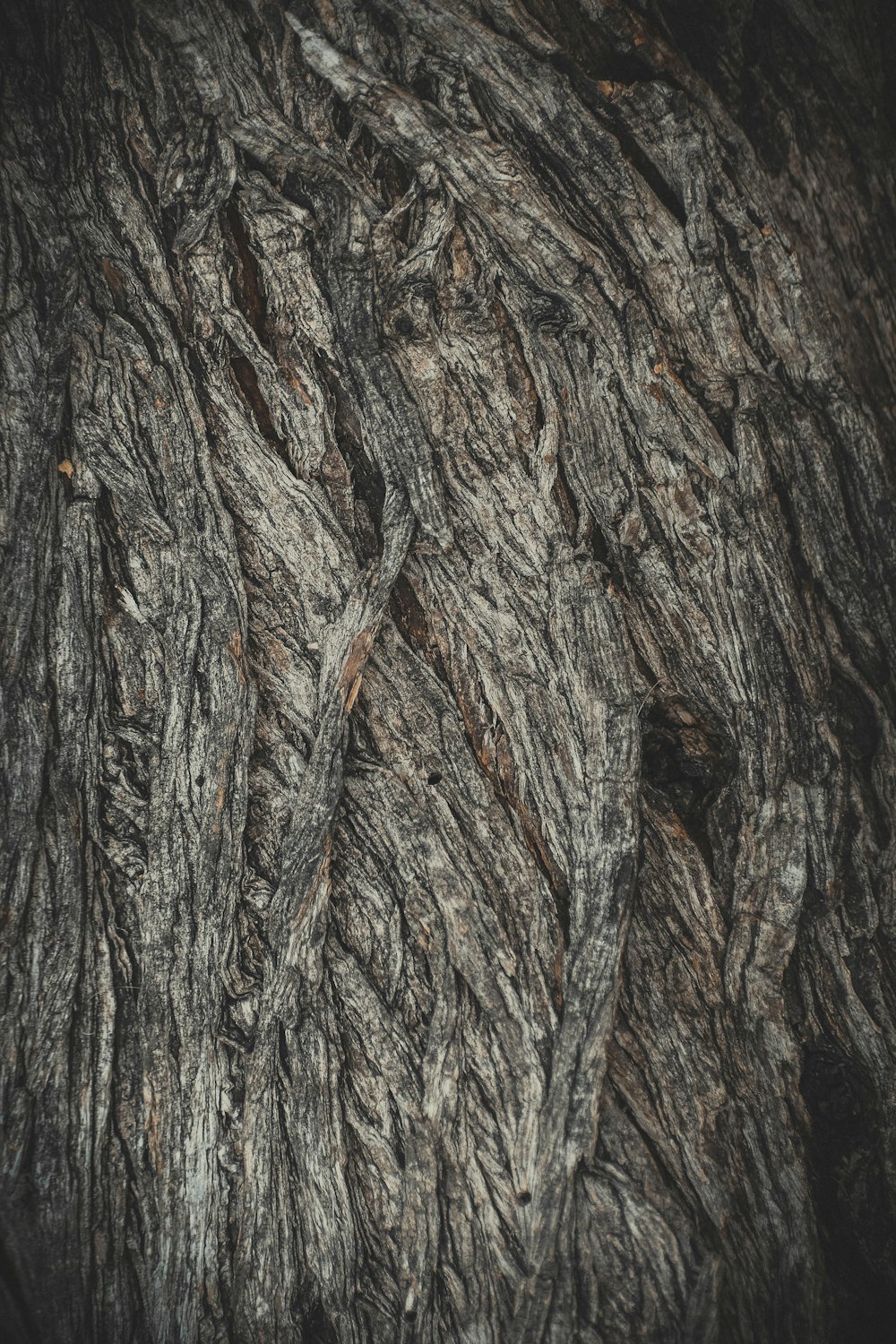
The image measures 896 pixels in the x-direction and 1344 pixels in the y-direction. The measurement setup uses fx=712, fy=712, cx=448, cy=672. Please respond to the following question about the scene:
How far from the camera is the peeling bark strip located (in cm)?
169

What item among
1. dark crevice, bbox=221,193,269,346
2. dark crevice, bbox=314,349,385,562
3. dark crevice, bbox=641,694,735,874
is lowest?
dark crevice, bbox=641,694,735,874

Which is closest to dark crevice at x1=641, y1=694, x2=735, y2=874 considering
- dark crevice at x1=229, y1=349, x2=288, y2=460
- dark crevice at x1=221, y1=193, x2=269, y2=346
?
dark crevice at x1=229, y1=349, x2=288, y2=460

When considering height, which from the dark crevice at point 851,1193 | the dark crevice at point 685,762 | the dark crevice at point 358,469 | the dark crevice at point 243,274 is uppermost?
the dark crevice at point 243,274

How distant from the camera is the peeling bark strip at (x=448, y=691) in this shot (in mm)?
1688

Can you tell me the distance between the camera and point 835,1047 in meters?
1.75

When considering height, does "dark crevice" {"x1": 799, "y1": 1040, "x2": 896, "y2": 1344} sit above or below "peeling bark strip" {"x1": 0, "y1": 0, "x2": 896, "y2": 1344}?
below

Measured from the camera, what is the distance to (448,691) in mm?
1795

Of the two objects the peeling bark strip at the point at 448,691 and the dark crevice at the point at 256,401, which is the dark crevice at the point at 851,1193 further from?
the dark crevice at the point at 256,401

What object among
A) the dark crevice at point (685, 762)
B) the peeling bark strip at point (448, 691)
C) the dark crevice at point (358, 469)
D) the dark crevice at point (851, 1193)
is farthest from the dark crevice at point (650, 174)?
the dark crevice at point (851, 1193)

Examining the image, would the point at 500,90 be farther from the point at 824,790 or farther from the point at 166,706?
the point at 824,790

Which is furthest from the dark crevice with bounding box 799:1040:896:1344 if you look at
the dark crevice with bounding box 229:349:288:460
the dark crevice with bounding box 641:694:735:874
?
the dark crevice with bounding box 229:349:288:460

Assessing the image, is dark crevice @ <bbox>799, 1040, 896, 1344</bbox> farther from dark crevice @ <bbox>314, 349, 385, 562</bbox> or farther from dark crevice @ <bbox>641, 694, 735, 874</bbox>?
dark crevice @ <bbox>314, 349, 385, 562</bbox>

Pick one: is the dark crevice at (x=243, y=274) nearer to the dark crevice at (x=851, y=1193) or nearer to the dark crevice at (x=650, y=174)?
the dark crevice at (x=650, y=174)

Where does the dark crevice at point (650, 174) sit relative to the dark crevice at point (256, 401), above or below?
above
